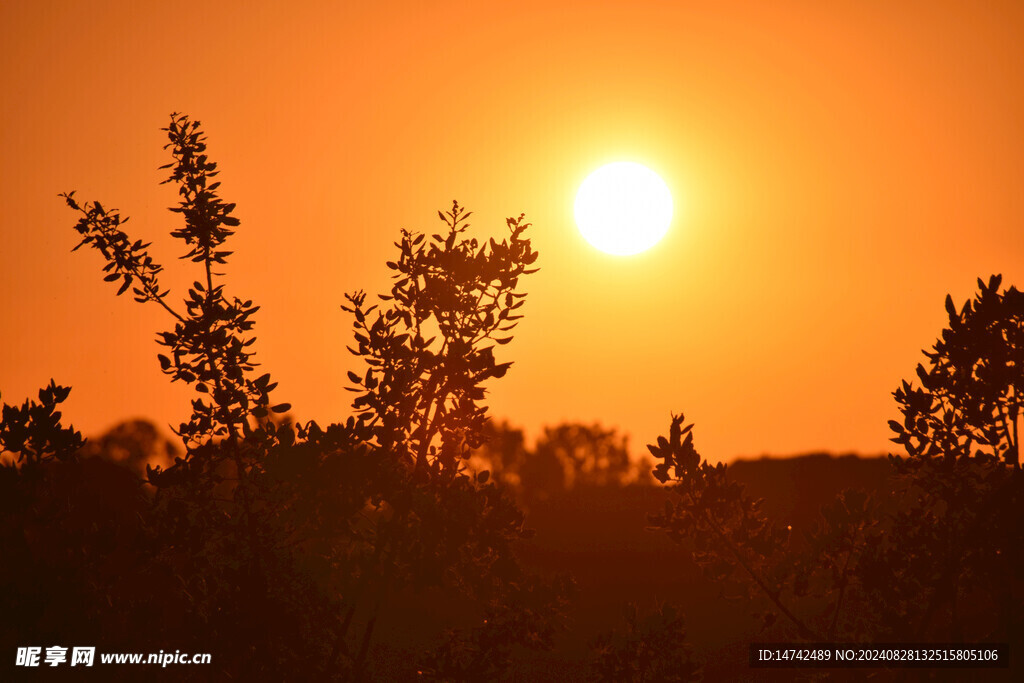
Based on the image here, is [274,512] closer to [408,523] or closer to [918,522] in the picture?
[408,523]

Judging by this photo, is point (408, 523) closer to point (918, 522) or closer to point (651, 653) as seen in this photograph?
point (651, 653)

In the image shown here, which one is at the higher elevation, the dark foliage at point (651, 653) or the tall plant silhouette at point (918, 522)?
the tall plant silhouette at point (918, 522)

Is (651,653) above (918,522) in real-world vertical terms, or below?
below

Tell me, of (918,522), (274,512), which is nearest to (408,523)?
(274,512)

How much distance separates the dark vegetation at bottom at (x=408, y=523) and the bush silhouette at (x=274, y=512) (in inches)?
0.9

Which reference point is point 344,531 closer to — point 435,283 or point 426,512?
point 426,512

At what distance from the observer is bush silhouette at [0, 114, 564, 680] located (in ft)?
28.2

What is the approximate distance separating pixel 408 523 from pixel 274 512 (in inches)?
51.6

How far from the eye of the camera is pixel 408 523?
9328mm

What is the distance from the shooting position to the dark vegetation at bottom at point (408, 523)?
866 centimetres

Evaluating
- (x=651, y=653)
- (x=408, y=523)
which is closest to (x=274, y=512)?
(x=408, y=523)

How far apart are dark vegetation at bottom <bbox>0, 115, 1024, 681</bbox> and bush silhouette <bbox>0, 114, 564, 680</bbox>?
22 mm

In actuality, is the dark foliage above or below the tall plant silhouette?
below

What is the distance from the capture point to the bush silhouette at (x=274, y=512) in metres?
8.59
